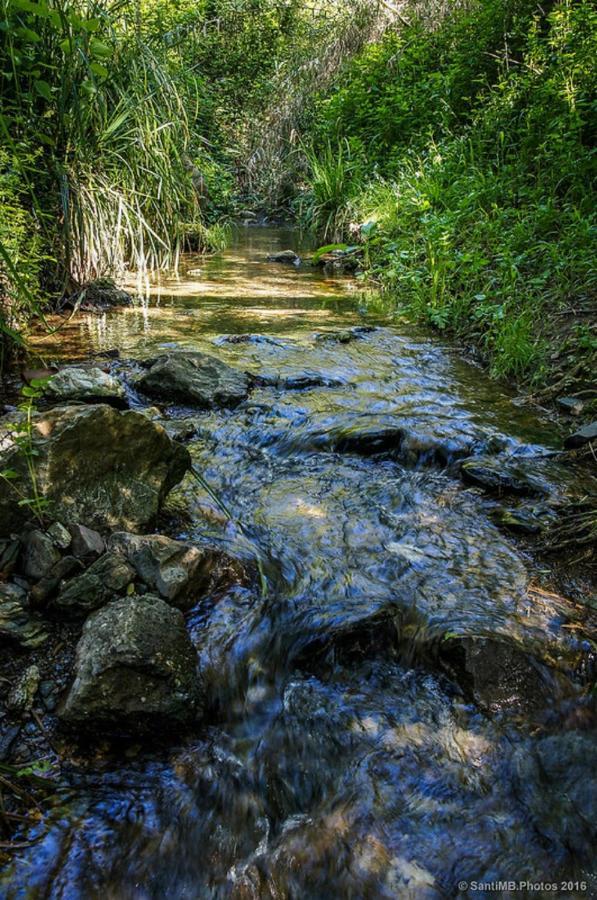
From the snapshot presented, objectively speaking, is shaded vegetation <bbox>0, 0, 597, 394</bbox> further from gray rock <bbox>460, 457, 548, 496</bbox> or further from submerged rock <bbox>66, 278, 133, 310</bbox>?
gray rock <bbox>460, 457, 548, 496</bbox>

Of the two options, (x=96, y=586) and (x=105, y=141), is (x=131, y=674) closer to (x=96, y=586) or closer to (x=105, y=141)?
(x=96, y=586)

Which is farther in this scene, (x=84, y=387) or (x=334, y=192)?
(x=334, y=192)

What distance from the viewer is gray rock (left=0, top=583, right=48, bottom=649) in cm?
167

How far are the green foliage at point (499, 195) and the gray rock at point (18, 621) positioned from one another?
3.02m

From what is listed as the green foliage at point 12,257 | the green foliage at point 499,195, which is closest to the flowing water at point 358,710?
the green foliage at point 12,257

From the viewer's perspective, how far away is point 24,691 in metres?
1.56

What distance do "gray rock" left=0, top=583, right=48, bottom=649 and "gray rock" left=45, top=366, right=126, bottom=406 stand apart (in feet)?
4.71

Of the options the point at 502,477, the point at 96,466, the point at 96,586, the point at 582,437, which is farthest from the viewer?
the point at 582,437

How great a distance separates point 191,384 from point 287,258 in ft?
17.6

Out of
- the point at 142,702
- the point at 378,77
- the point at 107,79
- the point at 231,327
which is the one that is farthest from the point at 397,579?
the point at 378,77

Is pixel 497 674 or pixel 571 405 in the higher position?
pixel 571 405

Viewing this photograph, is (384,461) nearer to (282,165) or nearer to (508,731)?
(508,731)

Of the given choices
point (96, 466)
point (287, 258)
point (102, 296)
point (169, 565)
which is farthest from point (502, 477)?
point (287, 258)

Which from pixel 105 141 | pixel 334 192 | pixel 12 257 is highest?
pixel 105 141
